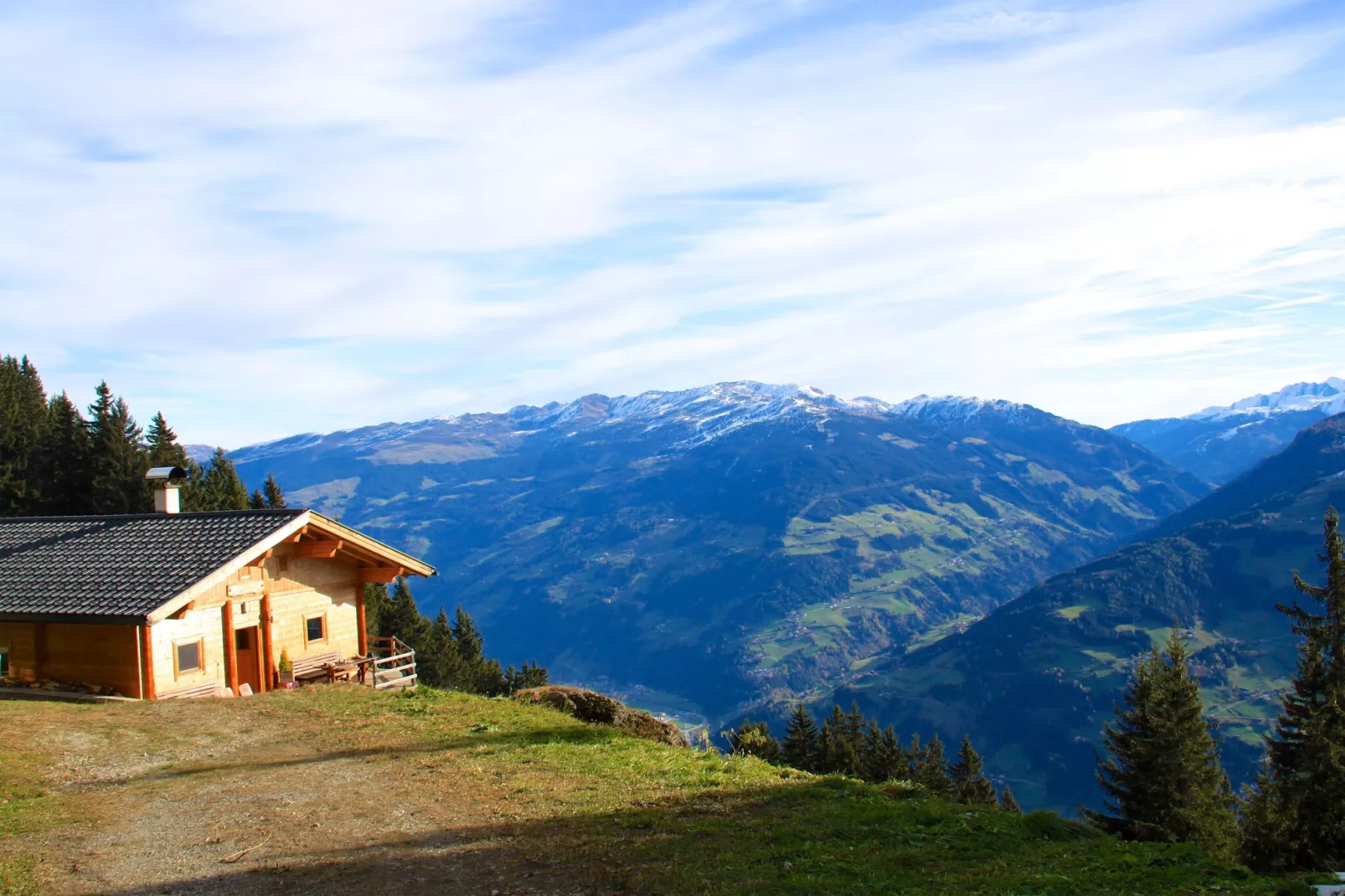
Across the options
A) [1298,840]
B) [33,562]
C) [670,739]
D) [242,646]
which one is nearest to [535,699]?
[670,739]

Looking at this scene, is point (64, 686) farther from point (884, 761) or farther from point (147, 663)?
point (884, 761)

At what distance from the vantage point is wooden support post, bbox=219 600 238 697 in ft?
84.6

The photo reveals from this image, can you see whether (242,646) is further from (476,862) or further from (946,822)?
(946,822)

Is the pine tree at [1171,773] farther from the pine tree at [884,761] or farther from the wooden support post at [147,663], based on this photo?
the wooden support post at [147,663]

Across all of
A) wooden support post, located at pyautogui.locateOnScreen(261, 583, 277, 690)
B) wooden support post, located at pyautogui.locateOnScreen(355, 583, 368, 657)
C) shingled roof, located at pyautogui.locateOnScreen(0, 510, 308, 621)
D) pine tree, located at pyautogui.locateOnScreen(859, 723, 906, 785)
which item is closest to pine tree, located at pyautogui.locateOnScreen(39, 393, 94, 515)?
shingled roof, located at pyautogui.locateOnScreen(0, 510, 308, 621)

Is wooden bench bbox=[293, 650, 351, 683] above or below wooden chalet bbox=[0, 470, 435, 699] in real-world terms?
below

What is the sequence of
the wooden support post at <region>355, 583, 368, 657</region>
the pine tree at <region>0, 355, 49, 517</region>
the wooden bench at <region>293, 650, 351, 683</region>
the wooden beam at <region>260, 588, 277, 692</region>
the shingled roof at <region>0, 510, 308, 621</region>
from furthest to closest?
the pine tree at <region>0, 355, 49, 517</region>, the wooden support post at <region>355, 583, 368, 657</region>, the wooden bench at <region>293, 650, 351, 683</region>, the wooden beam at <region>260, 588, 277, 692</region>, the shingled roof at <region>0, 510, 308, 621</region>

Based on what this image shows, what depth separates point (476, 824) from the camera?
1405cm

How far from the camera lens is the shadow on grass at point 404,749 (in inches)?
668

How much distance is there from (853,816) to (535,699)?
12.4 meters

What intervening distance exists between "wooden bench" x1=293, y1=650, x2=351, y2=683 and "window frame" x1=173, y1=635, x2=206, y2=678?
3.16 metres

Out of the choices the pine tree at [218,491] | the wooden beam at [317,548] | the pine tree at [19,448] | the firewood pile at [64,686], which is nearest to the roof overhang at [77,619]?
the firewood pile at [64,686]

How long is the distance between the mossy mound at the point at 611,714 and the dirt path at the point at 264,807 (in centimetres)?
438

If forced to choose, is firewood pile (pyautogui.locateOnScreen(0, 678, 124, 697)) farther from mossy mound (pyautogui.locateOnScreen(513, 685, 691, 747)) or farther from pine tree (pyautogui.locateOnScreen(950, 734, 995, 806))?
pine tree (pyautogui.locateOnScreen(950, 734, 995, 806))
